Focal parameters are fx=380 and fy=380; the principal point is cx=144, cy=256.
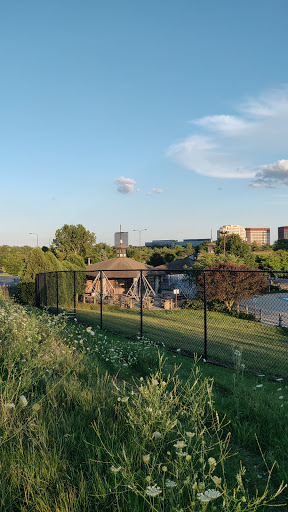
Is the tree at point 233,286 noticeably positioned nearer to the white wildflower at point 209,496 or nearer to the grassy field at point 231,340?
the grassy field at point 231,340

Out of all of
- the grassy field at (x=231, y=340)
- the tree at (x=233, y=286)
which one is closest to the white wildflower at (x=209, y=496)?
the grassy field at (x=231, y=340)

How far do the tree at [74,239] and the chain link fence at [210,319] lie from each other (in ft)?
122

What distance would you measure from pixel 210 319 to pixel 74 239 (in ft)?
170

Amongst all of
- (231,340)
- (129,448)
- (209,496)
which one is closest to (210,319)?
(231,340)

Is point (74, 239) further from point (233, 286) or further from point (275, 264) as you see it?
point (233, 286)

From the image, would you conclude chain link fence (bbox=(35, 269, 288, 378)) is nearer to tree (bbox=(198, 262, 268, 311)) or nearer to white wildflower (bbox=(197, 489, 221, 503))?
tree (bbox=(198, 262, 268, 311))

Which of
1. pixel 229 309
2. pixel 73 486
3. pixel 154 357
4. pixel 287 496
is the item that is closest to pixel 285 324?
pixel 229 309

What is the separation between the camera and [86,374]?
215 inches

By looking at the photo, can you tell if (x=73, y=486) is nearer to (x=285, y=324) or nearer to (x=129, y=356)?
(x=129, y=356)

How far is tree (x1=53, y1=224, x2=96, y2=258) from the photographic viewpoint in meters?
68.7

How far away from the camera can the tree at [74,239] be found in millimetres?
68688

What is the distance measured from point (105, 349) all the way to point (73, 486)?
5.28 meters

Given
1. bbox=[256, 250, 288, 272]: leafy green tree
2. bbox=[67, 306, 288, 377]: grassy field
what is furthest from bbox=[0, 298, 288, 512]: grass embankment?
bbox=[256, 250, 288, 272]: leafy green tree

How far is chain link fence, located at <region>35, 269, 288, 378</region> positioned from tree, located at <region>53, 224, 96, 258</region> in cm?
3713
